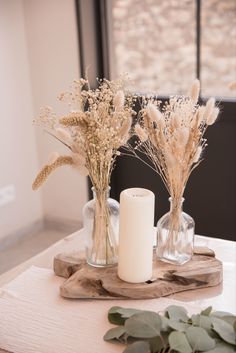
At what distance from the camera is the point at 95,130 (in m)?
1.28

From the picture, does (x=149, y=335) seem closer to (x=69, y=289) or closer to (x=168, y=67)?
(x=69, y=289)

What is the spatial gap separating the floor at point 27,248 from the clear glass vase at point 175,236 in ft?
5.59

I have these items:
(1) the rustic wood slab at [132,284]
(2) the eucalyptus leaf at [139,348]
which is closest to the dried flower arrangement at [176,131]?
(1) the rustic wood slab at [132,284]

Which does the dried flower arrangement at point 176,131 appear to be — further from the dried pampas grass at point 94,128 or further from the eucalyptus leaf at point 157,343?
the eucalyptus leaf at point 157,343

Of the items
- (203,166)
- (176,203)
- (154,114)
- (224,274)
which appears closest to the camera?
(154,114)

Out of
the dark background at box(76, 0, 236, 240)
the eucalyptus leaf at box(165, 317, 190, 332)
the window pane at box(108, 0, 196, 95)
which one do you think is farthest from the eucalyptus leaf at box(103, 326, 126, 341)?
the window pane at box(108, 0, 196, 95)

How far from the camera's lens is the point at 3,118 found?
3016 mm

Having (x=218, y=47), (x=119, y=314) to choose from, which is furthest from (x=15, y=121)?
(x=119, y=314)

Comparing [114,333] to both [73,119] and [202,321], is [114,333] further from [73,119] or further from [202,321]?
[73,119]

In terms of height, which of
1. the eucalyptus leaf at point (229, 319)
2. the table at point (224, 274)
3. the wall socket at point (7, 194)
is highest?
the eucalyptus leaf at point (229, 319)

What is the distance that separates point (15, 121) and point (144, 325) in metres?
2.24

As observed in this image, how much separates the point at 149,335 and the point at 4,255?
219 centimetres

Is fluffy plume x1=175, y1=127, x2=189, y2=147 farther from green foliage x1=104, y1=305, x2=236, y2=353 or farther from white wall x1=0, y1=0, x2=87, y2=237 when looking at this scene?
white wall x1=0, y1=0, x2=87, y2=237

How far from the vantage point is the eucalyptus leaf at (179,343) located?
3.35 feet
